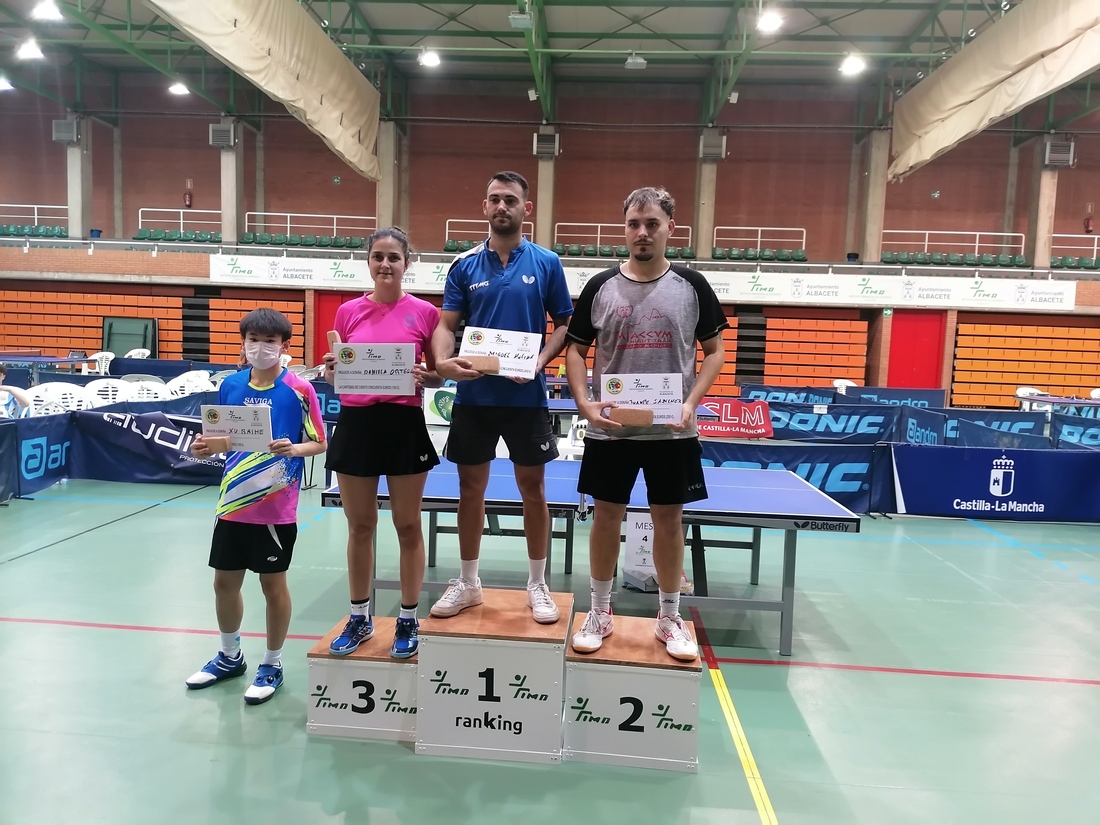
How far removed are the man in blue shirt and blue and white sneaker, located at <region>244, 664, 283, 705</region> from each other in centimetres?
152

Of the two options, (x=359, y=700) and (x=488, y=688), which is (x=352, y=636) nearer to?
(x=359, y=700)

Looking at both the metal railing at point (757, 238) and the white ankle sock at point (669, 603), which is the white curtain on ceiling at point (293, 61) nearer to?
the white ankle sock at point (669, 603)

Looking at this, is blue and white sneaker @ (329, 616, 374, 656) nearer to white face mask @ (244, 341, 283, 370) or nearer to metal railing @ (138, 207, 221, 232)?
white face mask @ (244, 341, 283, 370)

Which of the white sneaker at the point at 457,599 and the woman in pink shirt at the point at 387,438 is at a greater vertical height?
the woman in pink shirt at the point at 387,438

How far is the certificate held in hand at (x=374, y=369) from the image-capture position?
2922 mm

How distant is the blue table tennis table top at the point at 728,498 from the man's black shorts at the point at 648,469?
1259mm

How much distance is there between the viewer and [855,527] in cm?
426

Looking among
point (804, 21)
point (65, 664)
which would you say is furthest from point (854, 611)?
point (804, 21)

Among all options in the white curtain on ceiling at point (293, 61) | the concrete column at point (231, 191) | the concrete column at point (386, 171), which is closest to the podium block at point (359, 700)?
the white curtain on ceiling at point (293, 61)

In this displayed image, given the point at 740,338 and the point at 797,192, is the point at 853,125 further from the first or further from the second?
the point at 740,338

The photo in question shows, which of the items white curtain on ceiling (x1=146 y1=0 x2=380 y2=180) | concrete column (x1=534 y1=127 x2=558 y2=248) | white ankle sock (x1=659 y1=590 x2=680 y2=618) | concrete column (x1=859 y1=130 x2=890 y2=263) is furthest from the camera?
concrete column (x1=534 y1=127 x2=558 y2=248)

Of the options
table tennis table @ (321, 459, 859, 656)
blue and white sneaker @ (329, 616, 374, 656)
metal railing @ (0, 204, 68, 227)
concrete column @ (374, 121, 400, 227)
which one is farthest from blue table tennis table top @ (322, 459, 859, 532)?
metal railing @ (0, 204, 68, 227)

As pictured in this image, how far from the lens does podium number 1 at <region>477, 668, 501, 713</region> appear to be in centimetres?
306

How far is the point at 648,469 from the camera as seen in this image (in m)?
2.92
